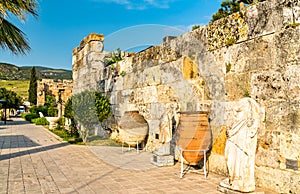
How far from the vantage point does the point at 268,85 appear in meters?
4.16

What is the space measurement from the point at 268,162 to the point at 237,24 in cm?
232

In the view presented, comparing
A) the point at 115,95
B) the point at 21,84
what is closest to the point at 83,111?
the point at 115,95

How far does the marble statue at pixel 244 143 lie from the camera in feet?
12.0

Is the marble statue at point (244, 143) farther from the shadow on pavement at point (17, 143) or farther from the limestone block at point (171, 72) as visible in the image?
the shadow on pavement at point (17, 143)

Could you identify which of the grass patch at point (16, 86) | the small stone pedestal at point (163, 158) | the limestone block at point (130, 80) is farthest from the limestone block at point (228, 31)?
Answer: the grass patch at point (16, 86)

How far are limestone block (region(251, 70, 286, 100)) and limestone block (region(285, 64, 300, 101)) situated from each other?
0.26ft

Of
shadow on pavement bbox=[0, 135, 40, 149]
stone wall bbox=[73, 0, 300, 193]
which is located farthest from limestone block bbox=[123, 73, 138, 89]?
shadow on pavement bbox=[0, 135, 40, 149]

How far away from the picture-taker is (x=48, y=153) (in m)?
7.32

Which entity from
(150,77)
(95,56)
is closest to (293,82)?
(150,77)

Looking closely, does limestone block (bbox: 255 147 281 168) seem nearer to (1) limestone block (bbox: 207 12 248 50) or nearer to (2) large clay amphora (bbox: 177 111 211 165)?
(2) large clay amphora (bbox: 177 111 211 165)

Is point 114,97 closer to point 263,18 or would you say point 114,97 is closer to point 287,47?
point 263,18

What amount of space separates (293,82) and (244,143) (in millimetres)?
1082

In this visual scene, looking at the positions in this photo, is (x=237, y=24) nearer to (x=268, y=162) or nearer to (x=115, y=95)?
(x=268, y=162)

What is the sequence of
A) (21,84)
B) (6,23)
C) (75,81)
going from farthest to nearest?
(21,84) < (75,81) < (6,23)
